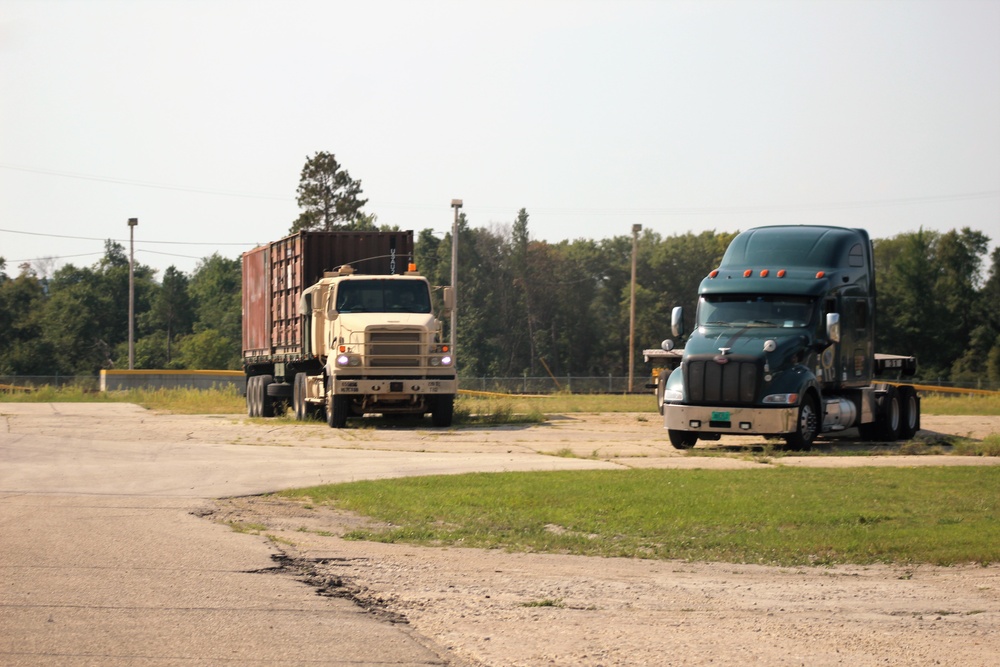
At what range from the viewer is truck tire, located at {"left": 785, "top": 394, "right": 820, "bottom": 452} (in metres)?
20.4

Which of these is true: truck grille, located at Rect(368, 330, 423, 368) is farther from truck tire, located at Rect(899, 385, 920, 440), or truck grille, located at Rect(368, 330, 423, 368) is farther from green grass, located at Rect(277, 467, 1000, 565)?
green grass, located at Rect(277, 467, 1000, 565)

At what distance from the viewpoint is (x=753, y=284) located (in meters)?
21.6

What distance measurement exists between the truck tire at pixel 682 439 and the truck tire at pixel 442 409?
23.2ft

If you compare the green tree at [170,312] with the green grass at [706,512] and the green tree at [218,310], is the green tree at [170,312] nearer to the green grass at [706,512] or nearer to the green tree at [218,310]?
the green tree at [218,310]

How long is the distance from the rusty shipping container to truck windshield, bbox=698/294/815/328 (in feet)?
30.9

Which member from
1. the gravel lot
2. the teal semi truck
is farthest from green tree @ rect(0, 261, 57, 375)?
the gravel lot

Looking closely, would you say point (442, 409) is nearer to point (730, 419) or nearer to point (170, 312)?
point (730, 419)

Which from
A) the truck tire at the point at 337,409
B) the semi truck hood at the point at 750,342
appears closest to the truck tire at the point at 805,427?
the semi truck hood at the point at 750,342

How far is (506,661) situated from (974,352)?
83.2 meters

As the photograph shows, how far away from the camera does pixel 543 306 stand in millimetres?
100688

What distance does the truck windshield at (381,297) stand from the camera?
27.0 meters

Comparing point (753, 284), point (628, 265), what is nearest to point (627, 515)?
point (753, 284)

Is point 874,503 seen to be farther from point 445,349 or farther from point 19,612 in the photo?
point 445,349

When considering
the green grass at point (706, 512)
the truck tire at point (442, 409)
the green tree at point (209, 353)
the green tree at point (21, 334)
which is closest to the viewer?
the green grass at point (706, 512)
